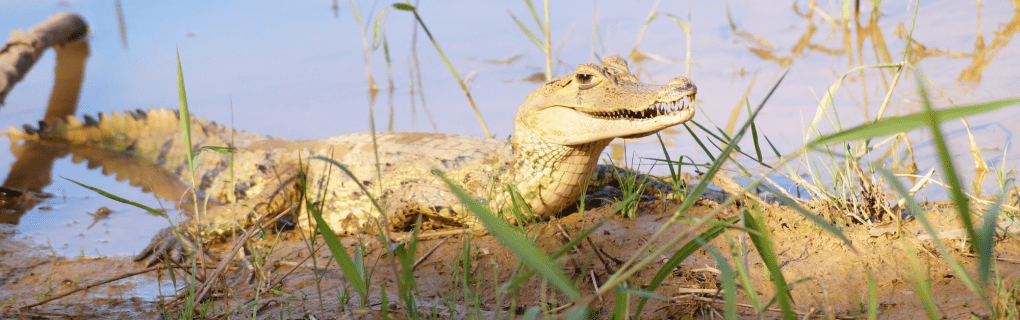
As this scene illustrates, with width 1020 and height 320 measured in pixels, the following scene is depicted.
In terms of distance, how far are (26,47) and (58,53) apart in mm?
2802

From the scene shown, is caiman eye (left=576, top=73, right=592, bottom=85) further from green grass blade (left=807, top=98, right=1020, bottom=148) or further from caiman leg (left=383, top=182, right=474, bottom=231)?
green grass blade (left=807, top=98, right=1020, bottom=148)

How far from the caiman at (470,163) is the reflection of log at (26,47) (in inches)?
138

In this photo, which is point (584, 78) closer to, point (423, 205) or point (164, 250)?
point (423, 205)

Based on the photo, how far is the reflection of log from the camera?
25.8 ft

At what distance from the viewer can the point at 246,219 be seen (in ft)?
16.3

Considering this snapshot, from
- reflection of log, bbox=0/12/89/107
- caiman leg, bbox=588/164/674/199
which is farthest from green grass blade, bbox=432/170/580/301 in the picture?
reflection of log, bbox=0/12/89/107

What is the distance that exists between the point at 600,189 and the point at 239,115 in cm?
474

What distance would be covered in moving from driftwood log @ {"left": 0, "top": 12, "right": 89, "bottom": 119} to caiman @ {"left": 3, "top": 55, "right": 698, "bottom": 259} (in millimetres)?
3572

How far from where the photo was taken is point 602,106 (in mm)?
3809

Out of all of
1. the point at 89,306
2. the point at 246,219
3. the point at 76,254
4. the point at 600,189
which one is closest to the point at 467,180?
the point at 600,189

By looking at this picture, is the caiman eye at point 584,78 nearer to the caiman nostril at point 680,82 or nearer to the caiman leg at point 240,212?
the caiman nostril at point 680,82

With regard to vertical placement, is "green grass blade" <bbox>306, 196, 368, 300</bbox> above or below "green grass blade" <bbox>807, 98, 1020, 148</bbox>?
below

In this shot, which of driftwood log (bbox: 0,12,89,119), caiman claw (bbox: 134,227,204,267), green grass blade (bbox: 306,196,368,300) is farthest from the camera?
driftwood log (bbox: 0,12,89,119)

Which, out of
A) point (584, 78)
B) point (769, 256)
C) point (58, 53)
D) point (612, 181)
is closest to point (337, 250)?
point (769, 256)
